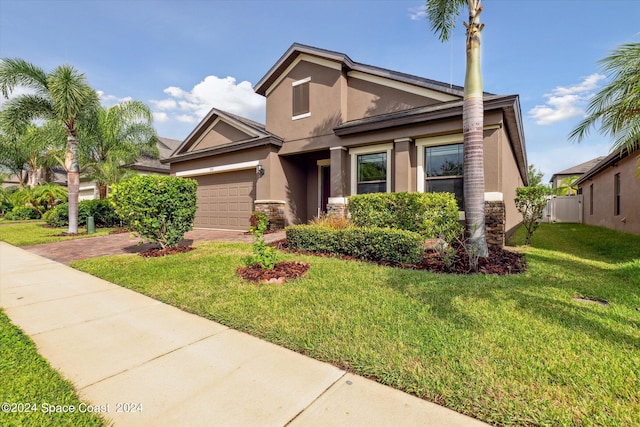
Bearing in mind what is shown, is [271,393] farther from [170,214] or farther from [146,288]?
[170,214]

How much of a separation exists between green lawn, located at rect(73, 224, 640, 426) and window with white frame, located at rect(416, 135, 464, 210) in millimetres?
3462

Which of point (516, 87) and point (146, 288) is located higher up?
point (516, 87)

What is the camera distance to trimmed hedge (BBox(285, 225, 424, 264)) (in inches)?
237

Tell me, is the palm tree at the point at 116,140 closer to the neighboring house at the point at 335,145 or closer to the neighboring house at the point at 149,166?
the neighboring house at the point at 149,166

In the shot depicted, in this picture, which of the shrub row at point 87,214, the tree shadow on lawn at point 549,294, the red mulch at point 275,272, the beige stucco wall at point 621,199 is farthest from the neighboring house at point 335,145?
the red mulch at point 275,272

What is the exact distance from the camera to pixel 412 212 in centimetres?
709

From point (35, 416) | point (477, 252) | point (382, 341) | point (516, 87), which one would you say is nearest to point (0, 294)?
point (35, 416)

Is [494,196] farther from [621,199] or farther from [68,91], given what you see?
[68,91]

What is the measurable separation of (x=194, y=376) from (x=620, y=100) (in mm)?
9417

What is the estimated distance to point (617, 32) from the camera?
23.0ft

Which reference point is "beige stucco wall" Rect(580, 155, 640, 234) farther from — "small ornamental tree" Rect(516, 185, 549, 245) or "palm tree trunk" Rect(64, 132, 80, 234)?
"palm tree trunk" Rect(64, 132, 80, 234)

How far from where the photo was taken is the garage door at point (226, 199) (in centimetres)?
1280

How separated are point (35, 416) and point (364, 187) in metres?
9.45

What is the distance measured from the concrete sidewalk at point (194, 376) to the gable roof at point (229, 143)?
8.65 m
